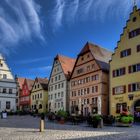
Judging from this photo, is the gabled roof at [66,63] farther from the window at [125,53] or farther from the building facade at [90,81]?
the window at [125,53]

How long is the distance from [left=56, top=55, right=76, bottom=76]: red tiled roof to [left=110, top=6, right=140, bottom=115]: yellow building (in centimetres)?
2016

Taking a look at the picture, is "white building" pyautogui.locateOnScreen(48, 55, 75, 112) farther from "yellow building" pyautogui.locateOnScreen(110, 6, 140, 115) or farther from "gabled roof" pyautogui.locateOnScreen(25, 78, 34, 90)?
"yellow building" pyautogui.locateOnScreen(110, 6, 140, 115)

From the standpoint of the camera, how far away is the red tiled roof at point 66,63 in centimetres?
7203

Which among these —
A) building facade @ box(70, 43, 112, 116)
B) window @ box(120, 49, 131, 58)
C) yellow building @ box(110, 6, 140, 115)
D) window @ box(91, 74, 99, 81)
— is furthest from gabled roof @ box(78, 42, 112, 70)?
window @ box(120, 49, 131, 58)

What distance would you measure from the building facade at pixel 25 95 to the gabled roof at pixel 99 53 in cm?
3139

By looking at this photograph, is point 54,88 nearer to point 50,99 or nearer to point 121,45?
point 50,99

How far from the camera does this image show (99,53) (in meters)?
62.1

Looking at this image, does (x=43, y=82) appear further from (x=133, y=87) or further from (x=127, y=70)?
(x=133, y=87)

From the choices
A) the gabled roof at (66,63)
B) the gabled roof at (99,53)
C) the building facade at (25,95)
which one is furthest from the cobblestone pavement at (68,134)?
the building facade at (25,95)

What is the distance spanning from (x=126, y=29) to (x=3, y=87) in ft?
110

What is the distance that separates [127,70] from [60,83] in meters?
25.5

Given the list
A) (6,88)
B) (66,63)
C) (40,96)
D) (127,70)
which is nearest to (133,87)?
(127,70)

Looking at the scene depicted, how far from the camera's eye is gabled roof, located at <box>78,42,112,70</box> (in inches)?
2335

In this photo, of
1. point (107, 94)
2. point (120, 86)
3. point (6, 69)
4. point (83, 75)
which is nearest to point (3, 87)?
point (6, 69)
